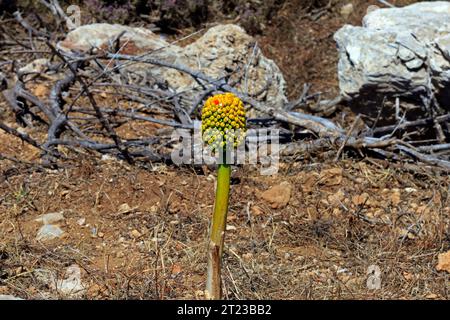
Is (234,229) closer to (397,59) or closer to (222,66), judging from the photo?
(397,59)

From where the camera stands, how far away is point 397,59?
16.0 feet

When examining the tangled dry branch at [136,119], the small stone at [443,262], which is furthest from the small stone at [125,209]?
the small stone at [443,262]

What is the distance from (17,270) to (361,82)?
2754 mm

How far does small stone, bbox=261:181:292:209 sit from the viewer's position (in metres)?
4.25

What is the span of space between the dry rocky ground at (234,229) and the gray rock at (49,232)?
0.02 meters

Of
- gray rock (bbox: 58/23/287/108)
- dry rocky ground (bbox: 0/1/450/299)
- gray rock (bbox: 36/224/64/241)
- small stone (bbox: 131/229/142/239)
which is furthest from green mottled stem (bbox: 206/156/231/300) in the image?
gray rock (bbox: 58/23/287/108)

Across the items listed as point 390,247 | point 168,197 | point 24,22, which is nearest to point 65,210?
point 168,197

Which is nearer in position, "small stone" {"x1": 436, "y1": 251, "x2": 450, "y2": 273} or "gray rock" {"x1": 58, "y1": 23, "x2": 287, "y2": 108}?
"small stone" {"x1": 436, "y1": 251, "x2": 450, "y2": 273}

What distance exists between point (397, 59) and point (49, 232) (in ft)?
8.65

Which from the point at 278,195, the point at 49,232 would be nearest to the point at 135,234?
the point at 49,232

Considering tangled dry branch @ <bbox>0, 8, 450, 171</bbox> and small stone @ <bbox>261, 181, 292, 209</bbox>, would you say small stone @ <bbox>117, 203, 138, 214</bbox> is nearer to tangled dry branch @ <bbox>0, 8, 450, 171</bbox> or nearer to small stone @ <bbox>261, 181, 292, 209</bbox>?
tangled dry branch @ <bbox>0, 8, 450, 171</bbox>

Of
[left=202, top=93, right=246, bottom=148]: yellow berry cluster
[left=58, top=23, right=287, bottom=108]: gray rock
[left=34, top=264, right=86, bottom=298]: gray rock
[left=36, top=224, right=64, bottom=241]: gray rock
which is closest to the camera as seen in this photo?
[left=202, top=93, right=246, bottom=148]: yellow berry cluster

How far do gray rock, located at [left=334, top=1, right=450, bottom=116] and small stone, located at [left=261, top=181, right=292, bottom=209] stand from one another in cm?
115
